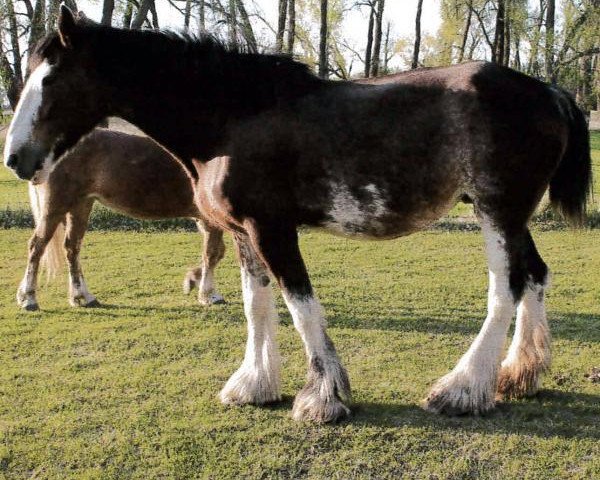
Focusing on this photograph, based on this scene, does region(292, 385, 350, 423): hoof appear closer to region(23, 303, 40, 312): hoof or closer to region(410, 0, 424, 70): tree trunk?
region(23, 303, 40, 312): hoof

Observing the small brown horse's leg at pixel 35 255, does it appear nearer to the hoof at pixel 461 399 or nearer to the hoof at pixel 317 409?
the hoof at pixel 317 409

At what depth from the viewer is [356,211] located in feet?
10.3

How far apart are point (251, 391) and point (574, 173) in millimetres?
2194

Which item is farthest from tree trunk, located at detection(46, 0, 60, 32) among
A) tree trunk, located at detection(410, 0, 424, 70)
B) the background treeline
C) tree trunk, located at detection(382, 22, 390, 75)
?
tree trunk, located at detection(382, 22, 390, 75)

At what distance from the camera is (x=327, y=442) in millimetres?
3121

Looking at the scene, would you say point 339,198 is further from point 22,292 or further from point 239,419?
point 22,292

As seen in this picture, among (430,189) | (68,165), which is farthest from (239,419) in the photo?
(68,165)

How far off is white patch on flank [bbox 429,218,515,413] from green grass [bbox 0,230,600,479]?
0.11m

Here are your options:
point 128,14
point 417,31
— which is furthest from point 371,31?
point 128,14

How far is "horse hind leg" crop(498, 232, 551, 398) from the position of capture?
350cm

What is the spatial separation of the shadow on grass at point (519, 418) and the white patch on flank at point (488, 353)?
0.09 metres

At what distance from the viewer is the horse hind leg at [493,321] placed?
313 cm

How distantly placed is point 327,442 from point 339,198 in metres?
1.24

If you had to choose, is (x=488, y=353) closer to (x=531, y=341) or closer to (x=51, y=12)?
(x=531, y=341)
